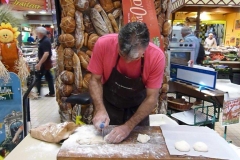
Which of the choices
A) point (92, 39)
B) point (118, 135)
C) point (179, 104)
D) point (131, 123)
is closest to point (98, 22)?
point (92, 39)

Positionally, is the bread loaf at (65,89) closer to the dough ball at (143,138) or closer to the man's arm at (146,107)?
the man's arm at (146,107)

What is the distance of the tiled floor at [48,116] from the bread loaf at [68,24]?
182cm

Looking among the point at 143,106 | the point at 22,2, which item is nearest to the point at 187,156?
the point at 143,106

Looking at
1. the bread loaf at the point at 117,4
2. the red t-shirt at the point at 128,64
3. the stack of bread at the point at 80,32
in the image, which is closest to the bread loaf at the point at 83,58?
the stack of bread at the point at 80,32

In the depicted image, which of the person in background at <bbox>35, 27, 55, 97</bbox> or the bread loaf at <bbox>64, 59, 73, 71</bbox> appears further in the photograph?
the person in background at <bbox>35, 27, 55, 97</bbox>

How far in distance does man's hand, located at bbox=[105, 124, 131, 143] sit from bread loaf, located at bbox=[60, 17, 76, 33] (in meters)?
1.81

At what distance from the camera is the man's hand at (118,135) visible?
4.67ft

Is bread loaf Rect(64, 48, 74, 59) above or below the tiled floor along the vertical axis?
above

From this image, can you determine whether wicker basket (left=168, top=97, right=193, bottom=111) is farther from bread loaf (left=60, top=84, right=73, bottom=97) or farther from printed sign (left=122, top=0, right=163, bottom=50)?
bread loaf (left=60, top=84, right=73, bottom=97)

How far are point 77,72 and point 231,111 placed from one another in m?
1.92

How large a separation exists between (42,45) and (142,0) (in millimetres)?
3175

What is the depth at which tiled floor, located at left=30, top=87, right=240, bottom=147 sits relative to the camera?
3.66m

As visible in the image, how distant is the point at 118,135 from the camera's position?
1.44m

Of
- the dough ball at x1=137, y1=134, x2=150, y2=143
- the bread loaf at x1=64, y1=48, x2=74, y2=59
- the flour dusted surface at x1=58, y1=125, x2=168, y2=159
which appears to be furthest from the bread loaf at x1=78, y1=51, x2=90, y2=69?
the dough ball at x1=137, y1=134, x2=150, y2=143
